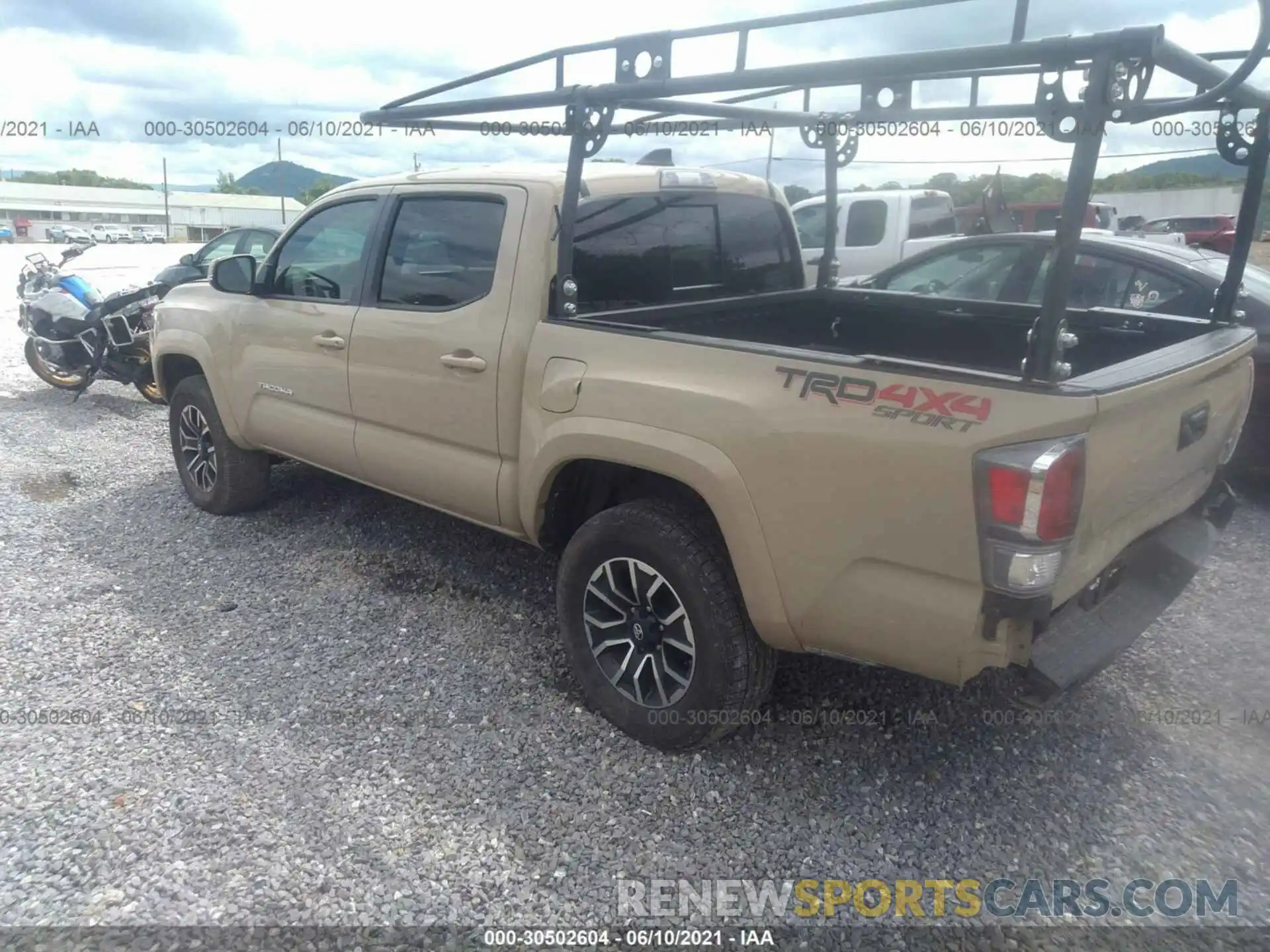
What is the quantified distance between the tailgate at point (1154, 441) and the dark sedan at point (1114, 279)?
1824 millimetres

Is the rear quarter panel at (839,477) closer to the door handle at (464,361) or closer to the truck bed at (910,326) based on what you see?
the truck bed at (910,326)

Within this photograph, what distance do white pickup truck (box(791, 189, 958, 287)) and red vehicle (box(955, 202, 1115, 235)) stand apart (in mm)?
1954

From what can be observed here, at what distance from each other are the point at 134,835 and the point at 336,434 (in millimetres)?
2037

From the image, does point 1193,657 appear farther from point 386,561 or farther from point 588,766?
point 386,561

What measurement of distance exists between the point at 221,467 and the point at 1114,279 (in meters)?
5.40

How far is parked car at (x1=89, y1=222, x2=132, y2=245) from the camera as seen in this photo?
1777 inches

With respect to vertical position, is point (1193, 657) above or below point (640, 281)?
below

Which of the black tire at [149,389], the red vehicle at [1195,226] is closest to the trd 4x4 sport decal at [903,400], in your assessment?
the black tire at [149,389]

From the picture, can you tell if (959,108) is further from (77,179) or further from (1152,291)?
(77,179)

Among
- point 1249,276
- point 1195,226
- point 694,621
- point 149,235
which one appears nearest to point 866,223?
point 1249,276

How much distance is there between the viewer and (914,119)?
3.22m

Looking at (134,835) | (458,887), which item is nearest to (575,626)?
(458,887)

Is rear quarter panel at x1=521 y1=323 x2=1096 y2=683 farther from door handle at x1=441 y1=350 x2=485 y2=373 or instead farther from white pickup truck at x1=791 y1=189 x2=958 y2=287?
white pickup truck at x1=791 y1=189 x2=958 y2=287

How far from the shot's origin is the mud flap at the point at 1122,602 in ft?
8.34
